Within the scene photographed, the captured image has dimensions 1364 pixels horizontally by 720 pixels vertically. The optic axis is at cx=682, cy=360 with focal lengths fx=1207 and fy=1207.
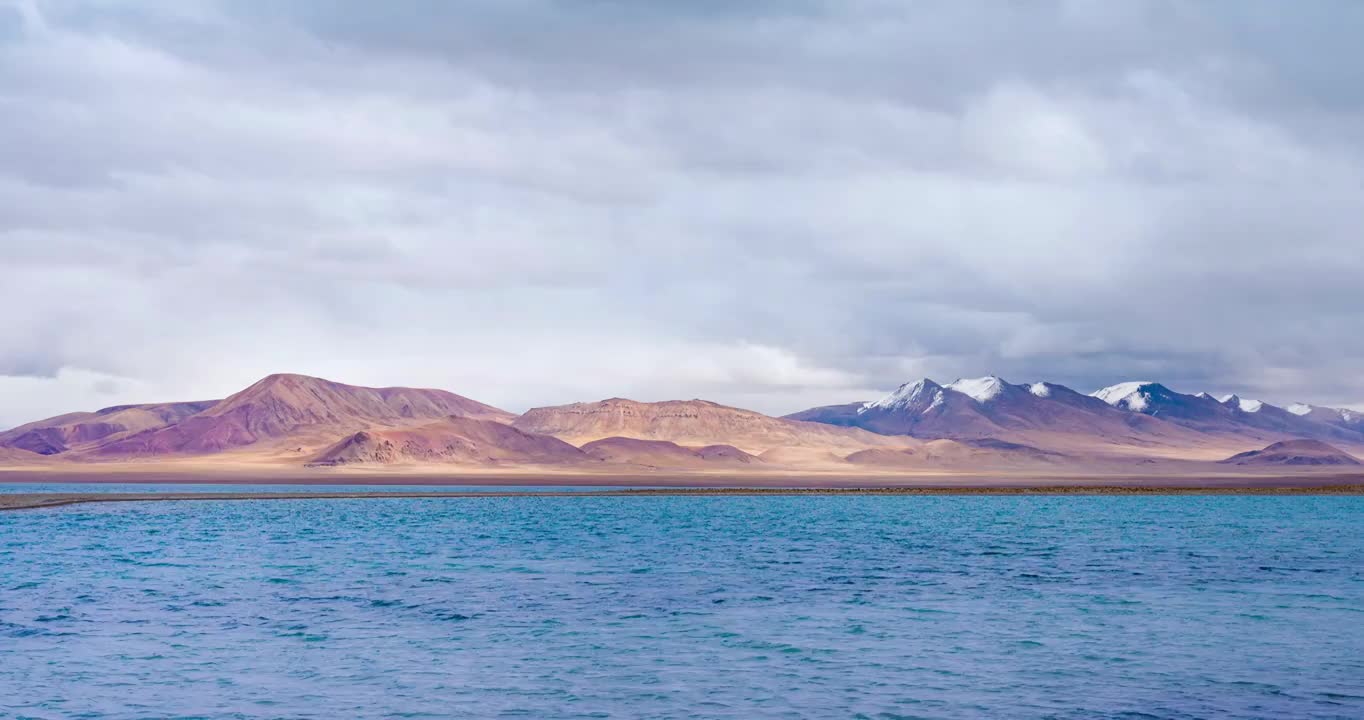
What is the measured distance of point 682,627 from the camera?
101ft

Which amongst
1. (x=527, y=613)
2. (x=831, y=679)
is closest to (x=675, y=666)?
(x=831, y=679)

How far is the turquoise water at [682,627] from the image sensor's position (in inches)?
880

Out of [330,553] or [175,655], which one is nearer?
[175,655]

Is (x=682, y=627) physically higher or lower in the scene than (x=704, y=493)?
lower

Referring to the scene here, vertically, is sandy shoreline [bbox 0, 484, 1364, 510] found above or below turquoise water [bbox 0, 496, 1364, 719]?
above

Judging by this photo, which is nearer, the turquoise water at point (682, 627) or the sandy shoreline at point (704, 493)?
the turquoise water at point (682, 627)

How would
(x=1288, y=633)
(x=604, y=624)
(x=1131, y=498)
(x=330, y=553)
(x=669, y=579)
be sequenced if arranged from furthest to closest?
(x=1131, y=498), (x=330, y=553), (x=669, y=579), (x=604, y=624), (x=1288, y=633)

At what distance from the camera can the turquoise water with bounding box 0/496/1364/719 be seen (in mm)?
22359

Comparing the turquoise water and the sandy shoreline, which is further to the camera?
the sandy shoreline

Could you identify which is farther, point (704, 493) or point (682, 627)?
point (704, 493)

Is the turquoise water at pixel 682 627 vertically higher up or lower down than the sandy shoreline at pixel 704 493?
lower down

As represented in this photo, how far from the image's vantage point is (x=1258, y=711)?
2108 centimetres

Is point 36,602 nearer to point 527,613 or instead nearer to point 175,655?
point 175,655

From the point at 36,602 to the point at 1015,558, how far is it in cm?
3685
